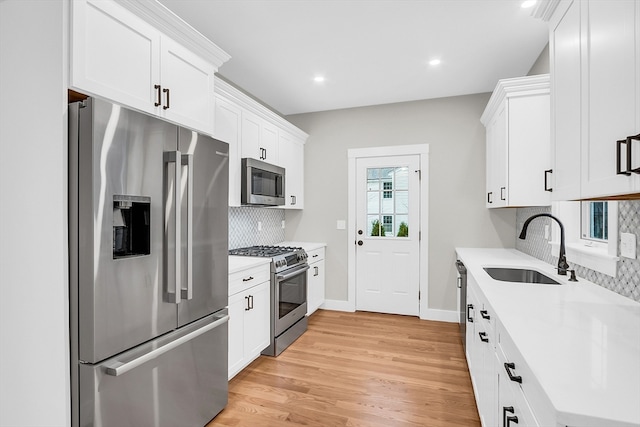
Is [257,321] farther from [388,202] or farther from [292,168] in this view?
[388,202]

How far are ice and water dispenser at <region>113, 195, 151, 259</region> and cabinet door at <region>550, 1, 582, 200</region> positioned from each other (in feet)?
6.30

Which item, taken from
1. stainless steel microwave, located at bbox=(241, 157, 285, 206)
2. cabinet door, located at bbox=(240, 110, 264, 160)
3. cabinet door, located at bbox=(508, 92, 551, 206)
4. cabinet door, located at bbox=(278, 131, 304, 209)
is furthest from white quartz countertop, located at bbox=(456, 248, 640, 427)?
cabinet door, located at bbox=(278, 131, 304, 209)

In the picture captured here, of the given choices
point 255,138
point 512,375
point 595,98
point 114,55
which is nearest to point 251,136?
point 255,138

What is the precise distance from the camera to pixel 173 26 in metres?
1.94

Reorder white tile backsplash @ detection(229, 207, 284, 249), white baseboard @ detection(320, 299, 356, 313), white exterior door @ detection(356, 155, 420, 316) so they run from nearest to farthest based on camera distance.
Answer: white tile backsplash @ detection(229, 207, 284, 249) < white exterior door @ detection(356, 155, 420, 316) < white baseboard @ detection(320, 299, 356, 313)

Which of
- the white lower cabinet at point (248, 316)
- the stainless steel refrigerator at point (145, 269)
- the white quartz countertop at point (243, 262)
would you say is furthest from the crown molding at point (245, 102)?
the white lower cabinet at point (248, 316)

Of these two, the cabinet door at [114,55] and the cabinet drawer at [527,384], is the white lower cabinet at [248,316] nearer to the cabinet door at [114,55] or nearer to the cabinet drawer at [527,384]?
the cabinet door at [114,55]

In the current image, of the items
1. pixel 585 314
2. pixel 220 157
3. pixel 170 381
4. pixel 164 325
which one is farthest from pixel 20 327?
pixel 585 314

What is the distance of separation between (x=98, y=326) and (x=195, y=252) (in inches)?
24.7

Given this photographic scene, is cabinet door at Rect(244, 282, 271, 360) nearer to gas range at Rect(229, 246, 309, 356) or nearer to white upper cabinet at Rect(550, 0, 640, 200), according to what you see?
gas range at Rect(229, 246, 309, 356)

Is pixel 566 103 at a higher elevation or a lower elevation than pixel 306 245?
higher

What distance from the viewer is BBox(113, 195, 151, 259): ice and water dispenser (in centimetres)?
153

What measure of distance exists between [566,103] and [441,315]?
3.25 meters

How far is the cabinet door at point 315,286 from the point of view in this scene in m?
4.05
